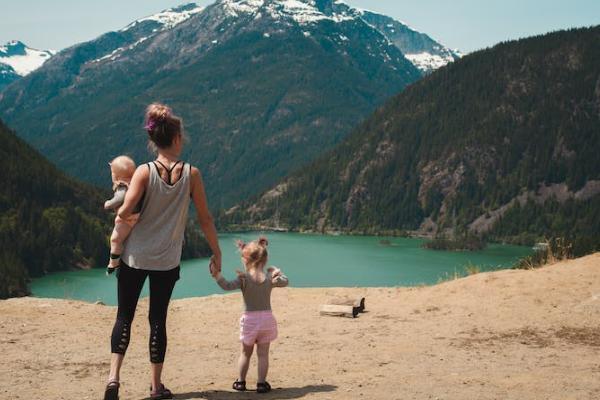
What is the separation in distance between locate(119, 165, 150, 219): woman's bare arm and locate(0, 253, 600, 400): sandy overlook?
252 cm

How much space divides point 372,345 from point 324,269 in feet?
367

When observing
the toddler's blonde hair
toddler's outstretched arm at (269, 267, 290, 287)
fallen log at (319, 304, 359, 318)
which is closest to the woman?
the toddler's blonde hair

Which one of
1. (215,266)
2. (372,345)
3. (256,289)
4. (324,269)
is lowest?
(324,269)

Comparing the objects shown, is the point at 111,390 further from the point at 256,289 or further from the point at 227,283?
the point at 256,289

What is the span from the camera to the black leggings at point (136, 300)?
930 centimetres

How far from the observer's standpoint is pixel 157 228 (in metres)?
9.27

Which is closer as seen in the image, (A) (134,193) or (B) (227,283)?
(A) (134,193)

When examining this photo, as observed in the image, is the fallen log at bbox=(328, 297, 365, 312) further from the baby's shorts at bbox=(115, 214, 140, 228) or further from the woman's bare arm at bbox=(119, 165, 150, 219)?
the woman's bare arm at bbox=(119, 165, 150, 219)

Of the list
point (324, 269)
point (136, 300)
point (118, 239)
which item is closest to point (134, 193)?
point (118, 239)

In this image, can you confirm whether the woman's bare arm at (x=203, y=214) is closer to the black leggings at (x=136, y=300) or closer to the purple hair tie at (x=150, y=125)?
the black leggings at (x=136, y=300)

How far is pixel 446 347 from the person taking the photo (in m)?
13.4

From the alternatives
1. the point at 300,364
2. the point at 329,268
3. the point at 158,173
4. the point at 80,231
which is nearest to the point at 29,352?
the point at 300,364

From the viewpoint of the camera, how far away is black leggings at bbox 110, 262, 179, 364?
→ 9.30 metres

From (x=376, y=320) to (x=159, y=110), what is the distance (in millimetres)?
8969
